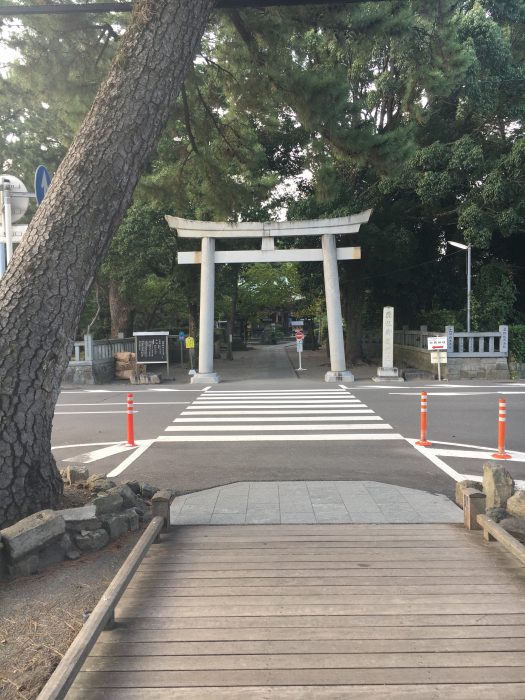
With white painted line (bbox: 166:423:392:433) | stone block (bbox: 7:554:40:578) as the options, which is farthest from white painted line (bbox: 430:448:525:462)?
stone block (bbox: 7:554:40:578)

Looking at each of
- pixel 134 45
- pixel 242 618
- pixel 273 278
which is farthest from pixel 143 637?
pixel 273 278

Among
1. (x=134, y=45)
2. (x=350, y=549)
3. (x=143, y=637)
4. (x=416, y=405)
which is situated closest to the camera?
(x=143, y=637)

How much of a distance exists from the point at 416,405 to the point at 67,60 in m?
11.1

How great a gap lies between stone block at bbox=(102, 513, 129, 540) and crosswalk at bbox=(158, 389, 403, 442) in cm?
513

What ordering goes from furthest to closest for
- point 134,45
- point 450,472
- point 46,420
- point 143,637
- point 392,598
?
point 450,472 → point 134,45 → point 46,420 → point 392,598 → point 143,637

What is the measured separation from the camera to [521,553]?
391cm

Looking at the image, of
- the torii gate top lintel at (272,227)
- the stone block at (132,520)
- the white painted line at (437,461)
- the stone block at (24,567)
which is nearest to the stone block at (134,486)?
the stone block at (132,520)

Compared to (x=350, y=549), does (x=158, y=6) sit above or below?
above

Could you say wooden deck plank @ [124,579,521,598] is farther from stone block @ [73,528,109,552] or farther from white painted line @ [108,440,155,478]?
white painted line @ [108,440,155,478]

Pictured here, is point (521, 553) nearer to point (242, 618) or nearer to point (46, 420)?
point (242, 618)

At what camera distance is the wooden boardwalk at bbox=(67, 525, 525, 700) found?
2625 millimetres

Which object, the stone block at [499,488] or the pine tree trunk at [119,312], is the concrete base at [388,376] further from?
the stone block at [499,488]

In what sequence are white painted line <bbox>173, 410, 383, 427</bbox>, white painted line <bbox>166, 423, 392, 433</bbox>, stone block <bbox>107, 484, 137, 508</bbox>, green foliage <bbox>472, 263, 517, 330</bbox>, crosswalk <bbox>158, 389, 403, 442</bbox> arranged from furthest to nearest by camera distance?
green foliage <bbox>472, 263, 517, 330</bbox>
white painted line <bbox>173, 410, 383, 427</bbox>
white painted line <bbox>166, 423, 392, 433</bbox>
crosswalk <bbox>158, 389, 403, 442</bbox>
stone block <bbox>107, 484, 137, 508</bbox>

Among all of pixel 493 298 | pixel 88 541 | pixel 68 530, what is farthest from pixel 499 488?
pixel 493 298
